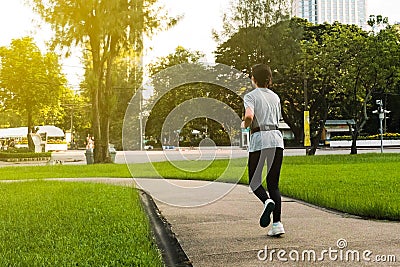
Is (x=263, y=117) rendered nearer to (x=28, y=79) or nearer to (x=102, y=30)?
(x=102, y=30)

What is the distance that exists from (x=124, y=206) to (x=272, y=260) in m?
4.11

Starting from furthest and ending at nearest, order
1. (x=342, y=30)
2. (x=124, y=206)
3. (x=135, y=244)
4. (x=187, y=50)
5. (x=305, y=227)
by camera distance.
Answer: (x=187, y=50)
(x=342, y=30)
(x=124, y=206)
(x=305, y=227)
(x=135, y=244)

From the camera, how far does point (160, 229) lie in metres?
6.03

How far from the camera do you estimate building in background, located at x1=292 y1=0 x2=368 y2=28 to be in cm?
4256

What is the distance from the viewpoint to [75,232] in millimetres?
5664

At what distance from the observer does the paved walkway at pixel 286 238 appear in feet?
14.0

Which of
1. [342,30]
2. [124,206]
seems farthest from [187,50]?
[124,206]

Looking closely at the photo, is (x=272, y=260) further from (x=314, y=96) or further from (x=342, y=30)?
(x=314, y=96)

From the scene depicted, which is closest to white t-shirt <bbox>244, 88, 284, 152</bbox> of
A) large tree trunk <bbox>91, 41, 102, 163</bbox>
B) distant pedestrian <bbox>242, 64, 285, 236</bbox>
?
distant pedestrian <bbox>242, 64, 285, 236</bbox>

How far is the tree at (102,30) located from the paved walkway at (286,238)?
58.1ft

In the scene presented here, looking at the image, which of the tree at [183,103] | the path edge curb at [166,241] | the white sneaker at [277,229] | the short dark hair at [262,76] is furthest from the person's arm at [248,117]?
the tree at [183,103]

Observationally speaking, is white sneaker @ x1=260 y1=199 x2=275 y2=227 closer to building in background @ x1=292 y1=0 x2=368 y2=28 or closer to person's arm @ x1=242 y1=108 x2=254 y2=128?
person's arm @ x1=242 y1=108 x2=254 y2=128

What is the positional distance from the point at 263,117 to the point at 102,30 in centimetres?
2019

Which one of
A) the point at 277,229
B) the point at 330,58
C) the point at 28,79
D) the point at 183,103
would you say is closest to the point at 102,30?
→ the point at 330,58
